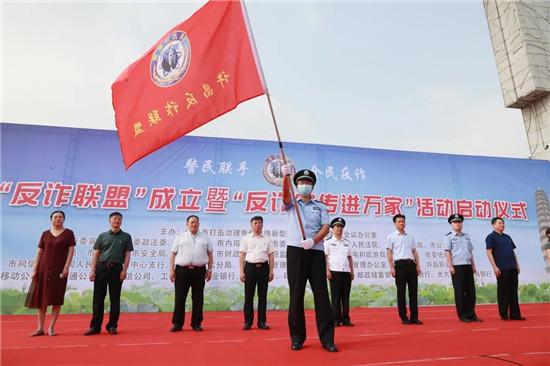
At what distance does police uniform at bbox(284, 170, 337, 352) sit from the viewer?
2480 millimetres

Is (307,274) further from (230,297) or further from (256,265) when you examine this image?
(230,297)

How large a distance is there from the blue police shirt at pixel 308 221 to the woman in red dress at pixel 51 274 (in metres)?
2.13

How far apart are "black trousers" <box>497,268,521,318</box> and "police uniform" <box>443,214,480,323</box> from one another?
0.32 meters

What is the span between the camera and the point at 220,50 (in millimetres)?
2703

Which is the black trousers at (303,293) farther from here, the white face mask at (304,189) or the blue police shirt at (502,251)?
the blue police shirt at (502,251)

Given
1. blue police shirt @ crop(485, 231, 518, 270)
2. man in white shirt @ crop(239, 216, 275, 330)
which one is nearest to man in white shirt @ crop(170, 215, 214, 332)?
man in white shirt @ crop(239, 216, 275, 330)

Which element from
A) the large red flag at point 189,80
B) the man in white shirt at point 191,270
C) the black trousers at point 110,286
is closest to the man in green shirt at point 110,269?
the black trousers at point 110,286

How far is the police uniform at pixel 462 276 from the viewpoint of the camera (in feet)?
13.8

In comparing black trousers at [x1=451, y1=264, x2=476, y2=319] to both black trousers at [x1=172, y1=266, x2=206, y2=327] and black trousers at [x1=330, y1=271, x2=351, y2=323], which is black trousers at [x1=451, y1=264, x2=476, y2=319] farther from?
black trousers at [x1=172, y1=266, x2=206, y2=327]

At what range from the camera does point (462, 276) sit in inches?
168

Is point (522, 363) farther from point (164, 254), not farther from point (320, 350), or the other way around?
point (164, 254)

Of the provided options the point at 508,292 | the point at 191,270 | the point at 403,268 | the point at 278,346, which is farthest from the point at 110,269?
the point at 508,292

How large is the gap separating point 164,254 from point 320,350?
3.56m

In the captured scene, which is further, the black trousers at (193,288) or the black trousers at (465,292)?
the black trousers at (465,292)
